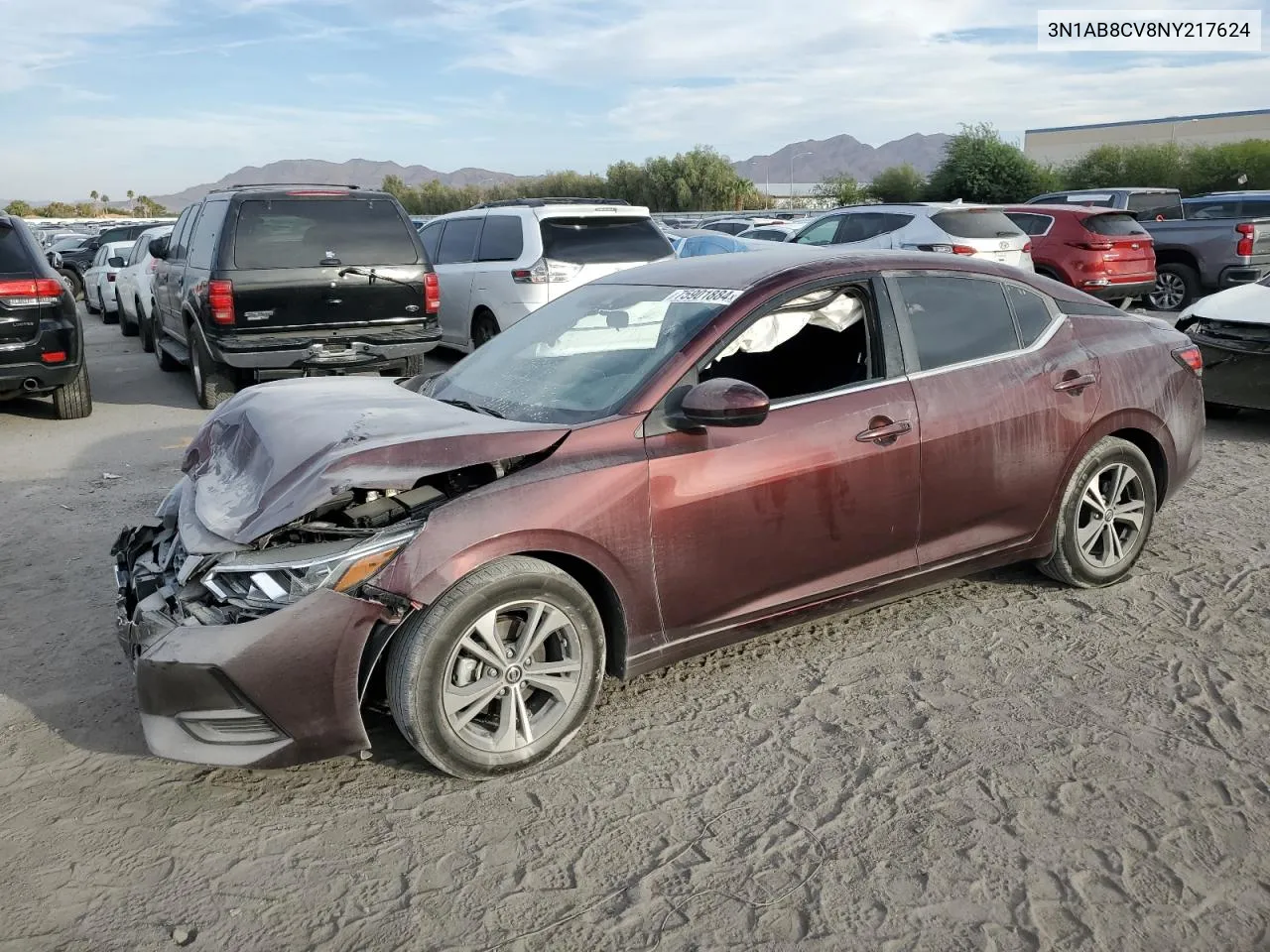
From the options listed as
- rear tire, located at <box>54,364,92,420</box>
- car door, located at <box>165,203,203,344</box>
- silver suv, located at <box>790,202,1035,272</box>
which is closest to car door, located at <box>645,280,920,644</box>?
car door, located at <box>165,203,203,344</box>

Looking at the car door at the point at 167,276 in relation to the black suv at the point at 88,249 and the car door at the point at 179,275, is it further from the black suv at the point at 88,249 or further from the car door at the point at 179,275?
the black suv at the point at 88,249

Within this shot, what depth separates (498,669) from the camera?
3.43 m

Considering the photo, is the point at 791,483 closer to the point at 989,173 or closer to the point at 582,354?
the point at 582,354

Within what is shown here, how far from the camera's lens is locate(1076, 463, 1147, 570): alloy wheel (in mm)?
4848

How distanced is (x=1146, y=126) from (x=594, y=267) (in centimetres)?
4996

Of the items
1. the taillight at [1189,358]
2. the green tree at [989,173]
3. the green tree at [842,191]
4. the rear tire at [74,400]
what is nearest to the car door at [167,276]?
the rear tire at [74,400]

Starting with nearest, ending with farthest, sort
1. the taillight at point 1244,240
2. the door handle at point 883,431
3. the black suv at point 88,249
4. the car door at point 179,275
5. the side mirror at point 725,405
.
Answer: the side mirror at point 725,405
the door handle at point 883,431
the car door at point 179,275
the taillight at point 1244,240
the black suv at point 88,249

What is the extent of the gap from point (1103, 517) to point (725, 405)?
7.50 ft

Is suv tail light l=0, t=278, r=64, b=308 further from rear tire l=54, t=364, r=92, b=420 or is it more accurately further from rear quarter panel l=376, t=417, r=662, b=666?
rear quarter panel l=376, t=417, r=662, b=666

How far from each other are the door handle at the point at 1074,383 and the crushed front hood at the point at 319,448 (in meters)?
2.31

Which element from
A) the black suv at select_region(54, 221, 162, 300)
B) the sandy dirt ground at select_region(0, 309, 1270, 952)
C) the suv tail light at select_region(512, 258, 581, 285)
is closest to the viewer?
the sandy dirt ground at select_region(0, 309, 1270, 952)

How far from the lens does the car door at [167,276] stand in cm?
1085

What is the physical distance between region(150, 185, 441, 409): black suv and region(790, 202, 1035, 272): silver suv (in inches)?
262

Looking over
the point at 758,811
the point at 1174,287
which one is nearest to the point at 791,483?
the point at 758,811
